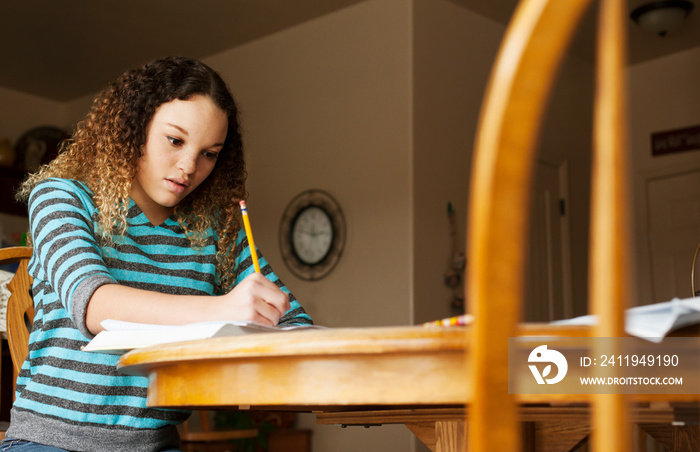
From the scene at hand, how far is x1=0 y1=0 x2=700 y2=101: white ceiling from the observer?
4199 millimetres

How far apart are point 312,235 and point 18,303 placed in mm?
2749

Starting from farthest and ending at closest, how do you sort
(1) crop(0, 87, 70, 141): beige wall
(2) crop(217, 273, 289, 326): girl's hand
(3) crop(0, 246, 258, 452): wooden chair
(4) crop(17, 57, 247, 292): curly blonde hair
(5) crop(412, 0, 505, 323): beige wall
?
(1) crop(0, 87, 70, 141): beige wall → (5) crop(412, 0, 505, 323): beige wall → (3) crop(0, 246, 258, 452): wooden chair → (4) crop(17, 57, 247, 292): curly blonde hair → (2) crop(217, 273, 289, 326): girl's hand

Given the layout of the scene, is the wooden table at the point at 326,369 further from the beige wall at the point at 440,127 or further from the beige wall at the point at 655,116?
the beige wall at the point at 655,116

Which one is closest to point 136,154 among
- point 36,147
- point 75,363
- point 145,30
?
point 75,363

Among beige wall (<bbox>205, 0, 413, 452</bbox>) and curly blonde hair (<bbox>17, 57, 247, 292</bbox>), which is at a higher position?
beige wall (<bbox>205, 0, 413, 452</bbox>)

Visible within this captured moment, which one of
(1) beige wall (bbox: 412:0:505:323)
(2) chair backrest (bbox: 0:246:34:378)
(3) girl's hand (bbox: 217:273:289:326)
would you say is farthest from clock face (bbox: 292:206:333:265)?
(3) girl's hand (bbox: 217:273:289:326)

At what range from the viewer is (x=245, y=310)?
792 mm

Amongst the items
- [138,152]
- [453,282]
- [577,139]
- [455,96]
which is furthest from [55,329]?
[577,139]

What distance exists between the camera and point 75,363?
1.12 m

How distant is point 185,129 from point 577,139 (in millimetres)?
4197

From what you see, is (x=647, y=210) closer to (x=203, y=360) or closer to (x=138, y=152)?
(x=138, y=152)

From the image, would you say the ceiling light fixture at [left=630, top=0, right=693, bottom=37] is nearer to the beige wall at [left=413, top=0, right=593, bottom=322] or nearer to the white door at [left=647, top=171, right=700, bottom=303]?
the beige wall at [left=413, top=0, right=593, bottom=322]

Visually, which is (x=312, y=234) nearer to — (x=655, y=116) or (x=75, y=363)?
(x=655, y=116)

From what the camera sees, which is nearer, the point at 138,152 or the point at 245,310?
the point at 245,310
